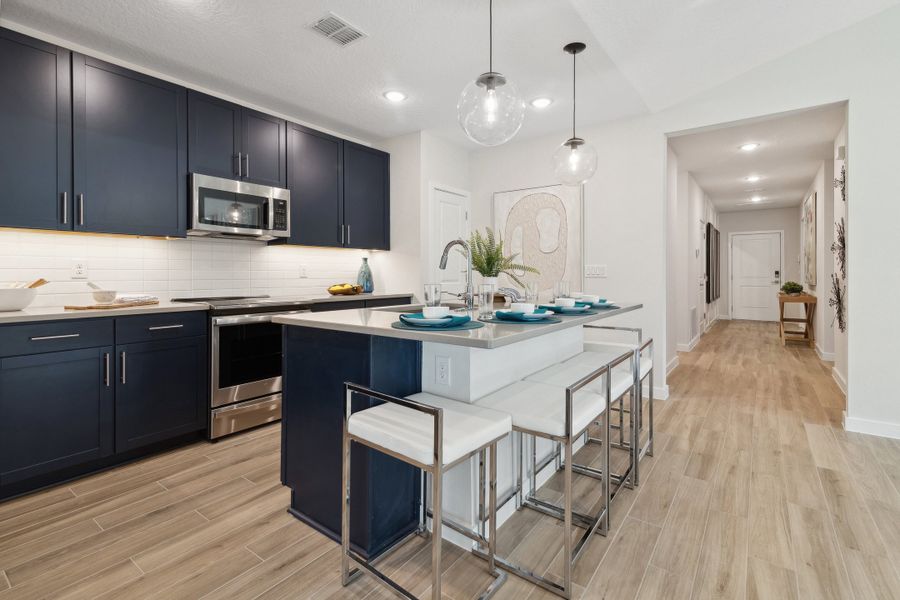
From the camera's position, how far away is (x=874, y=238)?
3055 millimetres

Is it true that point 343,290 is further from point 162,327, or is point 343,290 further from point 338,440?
point 338,440

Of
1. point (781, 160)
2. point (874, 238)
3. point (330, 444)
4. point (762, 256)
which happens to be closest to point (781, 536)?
point (330, 444)

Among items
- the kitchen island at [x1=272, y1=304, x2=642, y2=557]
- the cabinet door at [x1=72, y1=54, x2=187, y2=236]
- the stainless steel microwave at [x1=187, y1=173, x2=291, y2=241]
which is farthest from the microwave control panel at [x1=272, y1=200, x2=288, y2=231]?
the kitchen island at [x1=272, y1=304, x2=642, y2=557]

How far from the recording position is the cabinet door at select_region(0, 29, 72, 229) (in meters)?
2.35

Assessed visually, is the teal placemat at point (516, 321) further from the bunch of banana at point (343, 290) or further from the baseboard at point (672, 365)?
the baseboard at point (672, 365)

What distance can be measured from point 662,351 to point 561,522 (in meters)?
2.53

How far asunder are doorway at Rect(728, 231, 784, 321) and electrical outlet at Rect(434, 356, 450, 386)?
35.4 ft

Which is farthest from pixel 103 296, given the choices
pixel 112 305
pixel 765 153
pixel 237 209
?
pixel 765 153

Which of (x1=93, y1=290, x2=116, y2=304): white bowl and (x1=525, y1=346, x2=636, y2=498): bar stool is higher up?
(x1=93, y1=290, x2=116, y2=304): white bowl

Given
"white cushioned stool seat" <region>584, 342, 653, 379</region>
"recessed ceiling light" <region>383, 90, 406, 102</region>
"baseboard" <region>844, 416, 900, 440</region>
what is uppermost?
"recessed ceiling light" <region>383, 90, 406, 102</region>

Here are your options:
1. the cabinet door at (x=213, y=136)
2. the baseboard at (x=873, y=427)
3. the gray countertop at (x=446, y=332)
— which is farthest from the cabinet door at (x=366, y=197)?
the baseboard at (x=873, y=427)

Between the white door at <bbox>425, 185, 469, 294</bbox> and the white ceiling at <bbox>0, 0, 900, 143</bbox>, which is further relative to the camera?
the white door at <bbox>425, 185, 469, 294</bbox>

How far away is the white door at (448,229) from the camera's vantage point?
15.3 ft

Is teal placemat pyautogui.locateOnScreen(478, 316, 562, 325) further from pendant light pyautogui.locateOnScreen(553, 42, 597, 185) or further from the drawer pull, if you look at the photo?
the drawer pull
